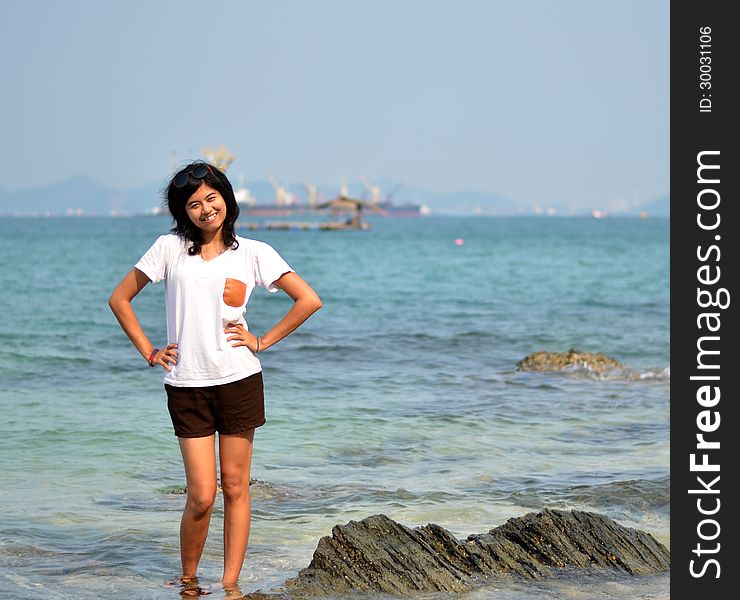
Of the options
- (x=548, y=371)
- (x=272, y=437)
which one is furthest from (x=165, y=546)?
(x=548, y=371)

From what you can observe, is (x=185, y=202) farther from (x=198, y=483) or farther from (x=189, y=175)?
(x=198, y=483)

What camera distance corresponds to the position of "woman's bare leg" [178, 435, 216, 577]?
501 cm

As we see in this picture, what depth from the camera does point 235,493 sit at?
16.9 ft

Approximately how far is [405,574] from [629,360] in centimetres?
1242

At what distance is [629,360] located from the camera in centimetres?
1728

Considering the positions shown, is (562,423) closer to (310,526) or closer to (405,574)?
(310,526)

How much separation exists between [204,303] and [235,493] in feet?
2.97

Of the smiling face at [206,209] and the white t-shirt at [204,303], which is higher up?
the smiling face at [206,209]

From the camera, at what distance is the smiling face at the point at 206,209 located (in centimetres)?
493

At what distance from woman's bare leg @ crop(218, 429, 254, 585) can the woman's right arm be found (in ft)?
1.43

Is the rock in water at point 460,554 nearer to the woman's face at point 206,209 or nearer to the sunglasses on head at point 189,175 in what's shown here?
the woman's face at point 206,209

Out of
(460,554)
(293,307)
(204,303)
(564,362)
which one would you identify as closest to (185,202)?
(204,303)

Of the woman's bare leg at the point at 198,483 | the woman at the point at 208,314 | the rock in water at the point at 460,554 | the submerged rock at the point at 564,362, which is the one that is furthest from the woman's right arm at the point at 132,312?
the submerged rock at the point at 564,362

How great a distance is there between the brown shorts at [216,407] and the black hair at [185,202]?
601mm
